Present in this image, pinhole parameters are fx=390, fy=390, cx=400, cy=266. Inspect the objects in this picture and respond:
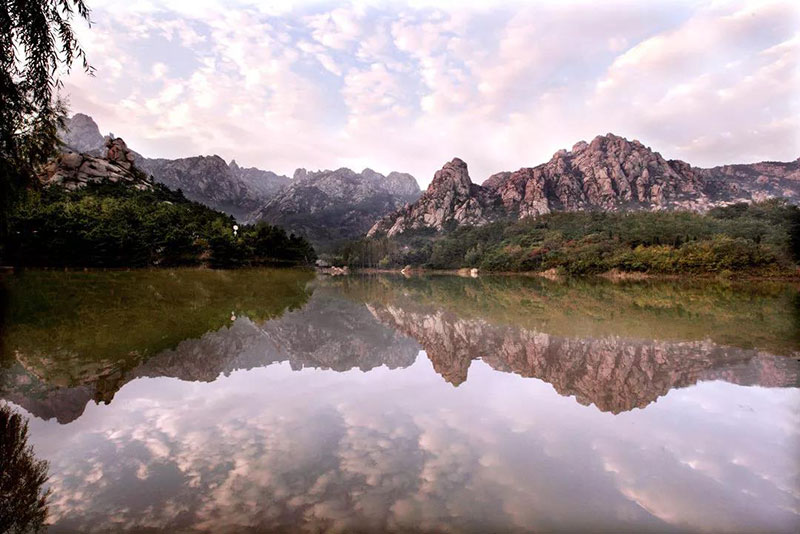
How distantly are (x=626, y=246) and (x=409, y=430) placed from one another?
4172 inches

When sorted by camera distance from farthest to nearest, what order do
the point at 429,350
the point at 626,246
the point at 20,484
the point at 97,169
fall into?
the point at 626,246 < the point at 97,169 < the point at 429,350 < the point at 20,484

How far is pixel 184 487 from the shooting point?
4250 millimetres

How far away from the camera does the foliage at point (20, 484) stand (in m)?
3.62

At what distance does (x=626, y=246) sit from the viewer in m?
95.9

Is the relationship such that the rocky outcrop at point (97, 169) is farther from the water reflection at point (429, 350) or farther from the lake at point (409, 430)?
the lake at point (409, 430)

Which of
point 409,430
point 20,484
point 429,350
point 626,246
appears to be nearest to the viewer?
point 20,484

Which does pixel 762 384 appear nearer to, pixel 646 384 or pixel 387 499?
pixel 646 384

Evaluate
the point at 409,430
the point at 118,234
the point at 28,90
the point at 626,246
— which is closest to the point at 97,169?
the point at 118,234

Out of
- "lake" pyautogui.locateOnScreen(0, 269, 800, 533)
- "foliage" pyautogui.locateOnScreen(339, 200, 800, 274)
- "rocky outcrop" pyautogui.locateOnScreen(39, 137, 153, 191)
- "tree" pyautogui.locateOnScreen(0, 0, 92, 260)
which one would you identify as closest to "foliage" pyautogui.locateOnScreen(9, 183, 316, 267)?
"rocky outcrop" pyautogui.locateOnScreen(39, 137, 153, 191)

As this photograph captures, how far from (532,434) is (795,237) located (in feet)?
308

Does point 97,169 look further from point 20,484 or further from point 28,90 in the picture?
point 20,484

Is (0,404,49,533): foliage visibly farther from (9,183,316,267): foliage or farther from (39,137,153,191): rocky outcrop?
(39,137,153,191): rocky outcrop

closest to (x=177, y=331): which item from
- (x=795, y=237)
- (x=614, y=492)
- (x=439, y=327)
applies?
(x=439, y=327)

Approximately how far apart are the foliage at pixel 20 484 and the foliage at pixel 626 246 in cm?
8801
